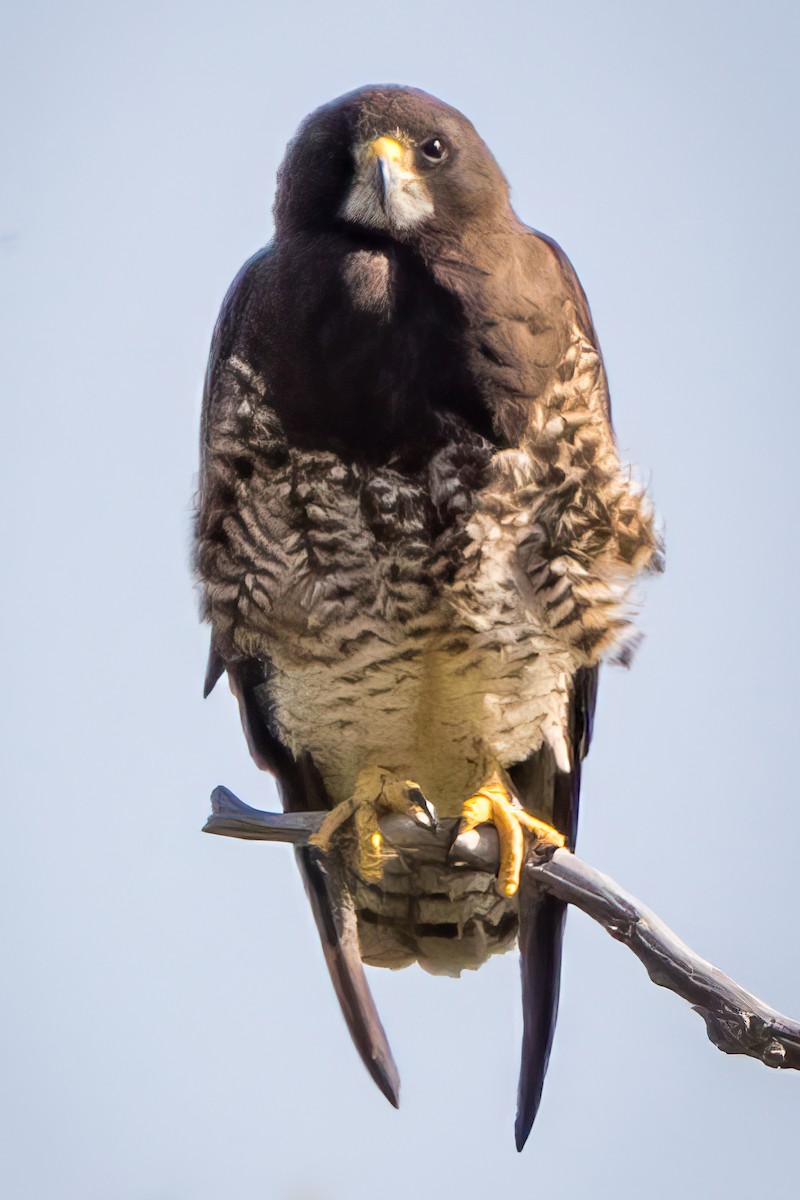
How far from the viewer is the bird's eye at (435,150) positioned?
393cm

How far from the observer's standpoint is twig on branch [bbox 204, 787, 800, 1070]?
10.8ft

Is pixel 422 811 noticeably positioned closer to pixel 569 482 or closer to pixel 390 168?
pixel 569 482

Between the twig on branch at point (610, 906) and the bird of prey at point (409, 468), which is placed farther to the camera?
the bird of prey at point (409, 468)

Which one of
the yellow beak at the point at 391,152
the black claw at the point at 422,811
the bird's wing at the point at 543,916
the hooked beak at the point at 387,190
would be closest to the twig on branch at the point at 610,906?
the black claw at the point at 422,811

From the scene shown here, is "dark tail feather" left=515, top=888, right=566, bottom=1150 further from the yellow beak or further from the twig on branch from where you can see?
A: the yellow beak

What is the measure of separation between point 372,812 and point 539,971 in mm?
657

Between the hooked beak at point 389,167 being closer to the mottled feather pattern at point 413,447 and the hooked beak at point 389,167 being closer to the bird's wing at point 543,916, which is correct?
the mottled feather pattern at point 413,447

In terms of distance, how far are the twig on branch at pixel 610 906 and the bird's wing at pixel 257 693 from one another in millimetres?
286

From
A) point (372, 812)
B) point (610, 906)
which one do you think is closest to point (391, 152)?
point (372, 812)

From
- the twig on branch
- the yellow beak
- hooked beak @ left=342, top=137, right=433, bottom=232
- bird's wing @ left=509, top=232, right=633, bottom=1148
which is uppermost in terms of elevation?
the yellow beak

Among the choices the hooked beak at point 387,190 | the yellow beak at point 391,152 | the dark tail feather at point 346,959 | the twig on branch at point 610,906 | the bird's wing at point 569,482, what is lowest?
the dark tail feather at point 346,959

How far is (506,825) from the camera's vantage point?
4.10 meters

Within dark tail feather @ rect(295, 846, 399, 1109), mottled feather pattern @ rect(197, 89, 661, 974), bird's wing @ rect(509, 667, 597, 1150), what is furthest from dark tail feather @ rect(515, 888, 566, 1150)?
mottled feather pattern @ rect(197, 89, 661, 974)

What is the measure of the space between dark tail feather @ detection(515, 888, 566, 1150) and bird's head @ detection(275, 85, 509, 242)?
1778mm
